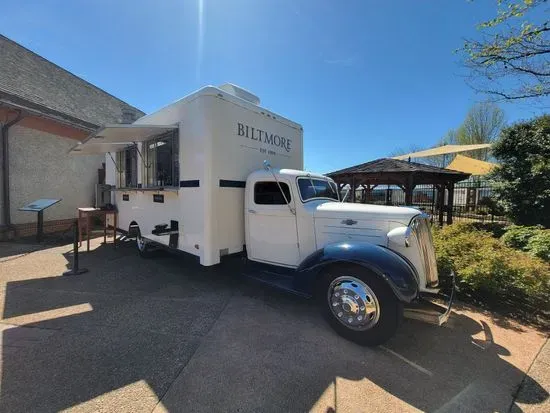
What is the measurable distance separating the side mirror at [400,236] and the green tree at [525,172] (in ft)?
29.9

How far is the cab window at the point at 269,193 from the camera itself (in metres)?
4.35

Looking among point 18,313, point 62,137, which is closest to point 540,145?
point 18,313

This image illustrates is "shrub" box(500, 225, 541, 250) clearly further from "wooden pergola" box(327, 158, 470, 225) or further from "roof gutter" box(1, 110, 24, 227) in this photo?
"roof gutter" box(1, 110, 24, 227)

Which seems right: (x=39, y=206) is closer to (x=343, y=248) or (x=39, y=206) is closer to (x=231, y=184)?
(x=231, y=184)

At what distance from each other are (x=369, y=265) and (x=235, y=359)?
1.79m

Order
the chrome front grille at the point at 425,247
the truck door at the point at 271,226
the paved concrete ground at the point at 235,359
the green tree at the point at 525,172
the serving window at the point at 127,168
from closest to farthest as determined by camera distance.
Result: the paved concrete ground at the point at 235,359 < the chrome front grille at the point at 425,247 < the truck door at the point at 271,226 < the serving window at the point at 127,168 < the green tree at the point at 525,172

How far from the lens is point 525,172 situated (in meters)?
9.77

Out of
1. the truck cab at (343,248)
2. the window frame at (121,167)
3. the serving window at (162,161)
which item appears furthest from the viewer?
the window frame at (121,167)

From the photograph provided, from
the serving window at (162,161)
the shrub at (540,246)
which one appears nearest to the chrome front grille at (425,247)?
the shrub at (540,246)

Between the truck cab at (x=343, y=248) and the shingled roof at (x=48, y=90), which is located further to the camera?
the shingled roof at (x=48, y=90)

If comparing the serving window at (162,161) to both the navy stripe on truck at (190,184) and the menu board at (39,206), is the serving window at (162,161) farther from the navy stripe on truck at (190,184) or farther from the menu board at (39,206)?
the menu board at (39,206)

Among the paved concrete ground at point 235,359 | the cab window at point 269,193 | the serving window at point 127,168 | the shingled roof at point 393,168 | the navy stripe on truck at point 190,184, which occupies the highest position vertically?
the shingled roof at point 393,168

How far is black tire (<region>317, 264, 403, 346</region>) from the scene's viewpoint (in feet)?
10.3

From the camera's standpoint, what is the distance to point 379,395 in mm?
2490
